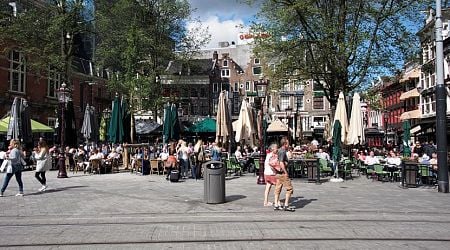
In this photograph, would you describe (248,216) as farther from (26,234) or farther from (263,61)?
(263,61)

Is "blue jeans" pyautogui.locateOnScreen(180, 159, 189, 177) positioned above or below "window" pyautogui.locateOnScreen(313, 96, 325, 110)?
below

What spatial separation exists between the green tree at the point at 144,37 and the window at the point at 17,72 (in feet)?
25.5

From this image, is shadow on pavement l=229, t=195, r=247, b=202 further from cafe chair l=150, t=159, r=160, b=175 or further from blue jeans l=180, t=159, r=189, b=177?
cafe chair l=150, t=159, r=160, b=175

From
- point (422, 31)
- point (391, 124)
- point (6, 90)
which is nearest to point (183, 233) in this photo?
point (422, 31)

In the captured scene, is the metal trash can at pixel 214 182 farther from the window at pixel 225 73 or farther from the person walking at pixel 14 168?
the window at pixel 225 73

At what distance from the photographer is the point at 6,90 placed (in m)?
37.0

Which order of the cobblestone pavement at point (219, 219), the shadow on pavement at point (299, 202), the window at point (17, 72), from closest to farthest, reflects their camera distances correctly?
1. the cobblestone pavement at point (219, 219)
2. the shadow on pavement at point (299, 202)
3. the window at point (17, 72)

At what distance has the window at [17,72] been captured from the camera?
125 feet

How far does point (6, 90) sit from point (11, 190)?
25677mm

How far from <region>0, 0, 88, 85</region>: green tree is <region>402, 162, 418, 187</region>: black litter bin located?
78.4 feet

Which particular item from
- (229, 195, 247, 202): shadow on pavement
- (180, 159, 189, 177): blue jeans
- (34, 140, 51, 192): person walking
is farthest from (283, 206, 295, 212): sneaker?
(180, 159, 189, 177): blue jeans

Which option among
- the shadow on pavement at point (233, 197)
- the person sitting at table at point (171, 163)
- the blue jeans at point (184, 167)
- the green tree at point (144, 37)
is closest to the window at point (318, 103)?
the green tree at point (144, 37)

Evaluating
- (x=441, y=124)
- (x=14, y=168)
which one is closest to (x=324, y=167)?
(x=441, y=124)

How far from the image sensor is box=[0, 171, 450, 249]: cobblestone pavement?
24.6 ft
